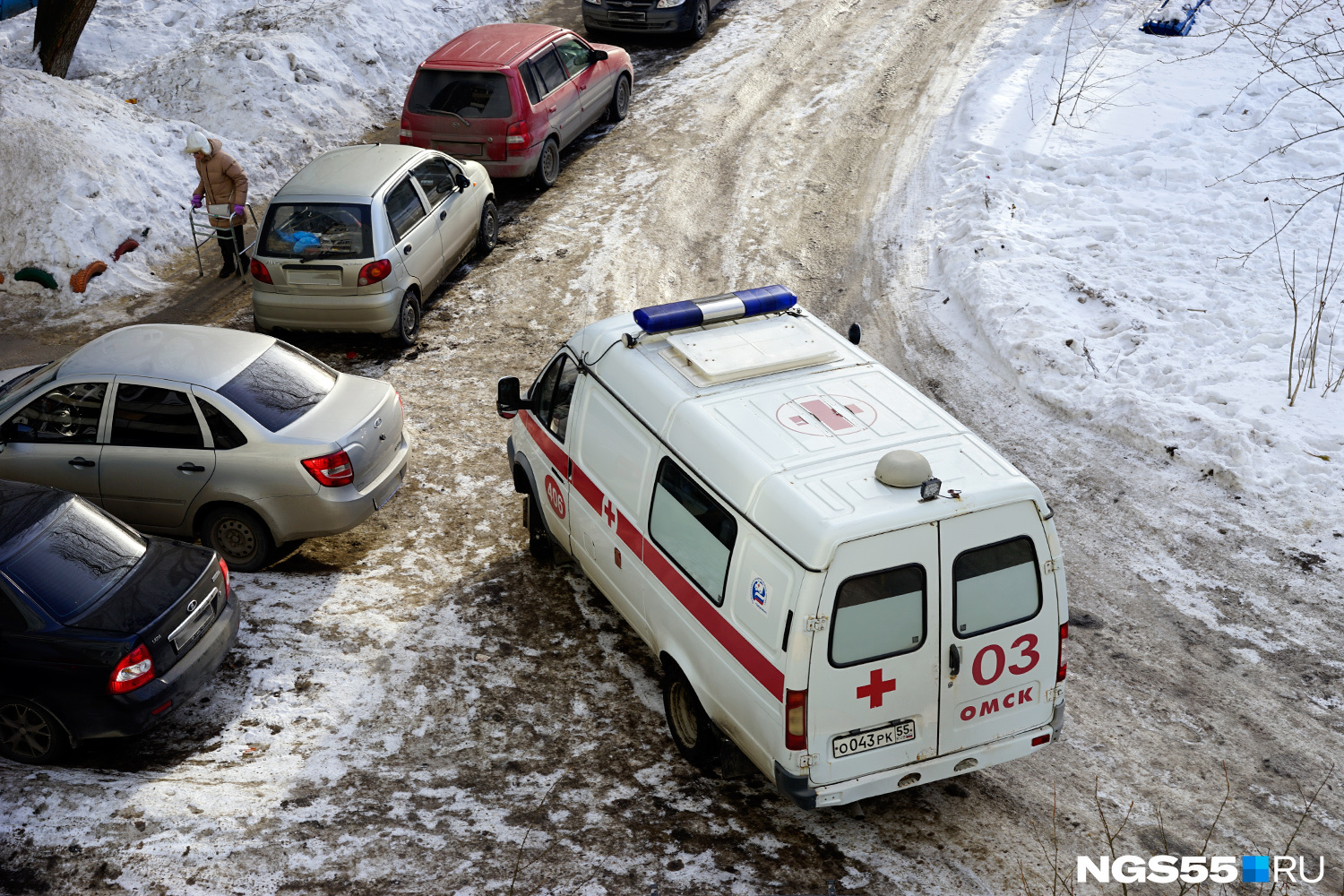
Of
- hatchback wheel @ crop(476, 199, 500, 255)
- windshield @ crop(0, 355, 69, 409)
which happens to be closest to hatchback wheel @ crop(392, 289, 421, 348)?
hatchback wheel @ crop(476, 199, 500, 255)

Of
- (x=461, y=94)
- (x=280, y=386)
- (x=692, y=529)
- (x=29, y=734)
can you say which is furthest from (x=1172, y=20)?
(x=29, y=734)

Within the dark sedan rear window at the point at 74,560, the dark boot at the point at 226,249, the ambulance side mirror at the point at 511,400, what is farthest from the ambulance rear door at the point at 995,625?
the dark boot at the point at 226,249

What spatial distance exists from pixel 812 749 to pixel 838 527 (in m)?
1.17

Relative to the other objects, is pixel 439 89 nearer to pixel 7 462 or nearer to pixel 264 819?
pixel 7 462

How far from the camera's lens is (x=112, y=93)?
16719mm

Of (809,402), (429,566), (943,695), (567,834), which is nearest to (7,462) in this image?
(429,566)

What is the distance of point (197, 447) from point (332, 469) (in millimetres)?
1075

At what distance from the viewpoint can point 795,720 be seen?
5.32 metres

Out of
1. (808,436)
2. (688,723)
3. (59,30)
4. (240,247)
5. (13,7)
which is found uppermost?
(13,7)

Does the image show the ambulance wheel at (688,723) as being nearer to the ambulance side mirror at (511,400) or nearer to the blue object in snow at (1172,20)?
the ambulance side mirror at (511,400)

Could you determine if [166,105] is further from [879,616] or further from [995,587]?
[995,587]

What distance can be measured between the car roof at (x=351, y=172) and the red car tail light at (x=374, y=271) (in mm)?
742

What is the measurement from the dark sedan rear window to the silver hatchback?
1.02m

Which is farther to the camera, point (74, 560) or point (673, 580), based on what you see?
point (74, 560)
